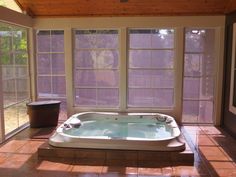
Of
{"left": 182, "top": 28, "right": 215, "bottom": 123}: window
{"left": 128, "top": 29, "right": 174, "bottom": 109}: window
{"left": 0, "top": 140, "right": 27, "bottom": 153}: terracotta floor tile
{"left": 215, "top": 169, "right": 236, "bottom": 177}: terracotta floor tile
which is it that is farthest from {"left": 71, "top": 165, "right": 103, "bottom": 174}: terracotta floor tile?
{"left": 182, "top": 28, "right": 215, "bottom": 123}: window

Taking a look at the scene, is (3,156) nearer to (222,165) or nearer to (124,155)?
(124,155)

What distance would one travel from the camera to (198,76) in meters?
5.97

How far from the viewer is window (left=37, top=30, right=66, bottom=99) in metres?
6.16

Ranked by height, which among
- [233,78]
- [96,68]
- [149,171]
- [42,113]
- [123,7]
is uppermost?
[123,7]

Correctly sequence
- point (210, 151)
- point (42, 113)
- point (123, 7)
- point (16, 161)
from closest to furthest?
point (16, 161) < point (210, 151) < point (42, 113) < point (123, 7)

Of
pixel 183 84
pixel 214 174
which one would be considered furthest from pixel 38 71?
pixel 214 174

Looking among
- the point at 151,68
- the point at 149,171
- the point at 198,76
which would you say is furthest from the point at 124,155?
the point at 198,76

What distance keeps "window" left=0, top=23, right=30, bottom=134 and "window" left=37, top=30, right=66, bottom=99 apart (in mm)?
364

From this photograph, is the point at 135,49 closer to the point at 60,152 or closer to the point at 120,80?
the point at 120,80

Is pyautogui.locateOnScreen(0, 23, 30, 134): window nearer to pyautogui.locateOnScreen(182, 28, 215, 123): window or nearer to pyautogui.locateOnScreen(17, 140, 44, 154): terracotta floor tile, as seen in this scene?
pyautogui.locateOnScreen(17, 140, 44, 154): terracotta floor tile

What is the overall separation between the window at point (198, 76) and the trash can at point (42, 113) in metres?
2.66

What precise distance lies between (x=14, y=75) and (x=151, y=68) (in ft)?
8.85

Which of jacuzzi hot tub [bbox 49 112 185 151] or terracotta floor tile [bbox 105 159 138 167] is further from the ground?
jacuzzi hot tub [bbox 49 112 185 151]

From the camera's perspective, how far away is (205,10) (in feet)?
18.4
